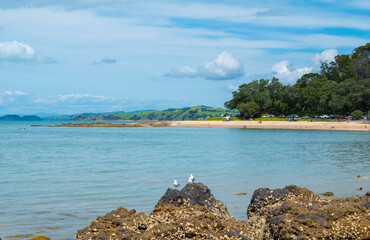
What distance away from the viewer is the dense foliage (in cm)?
10869

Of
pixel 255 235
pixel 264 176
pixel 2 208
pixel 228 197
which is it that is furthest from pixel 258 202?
pixel 264 176

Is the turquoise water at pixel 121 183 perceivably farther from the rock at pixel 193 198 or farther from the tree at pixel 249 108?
the tree at pixel 249 108

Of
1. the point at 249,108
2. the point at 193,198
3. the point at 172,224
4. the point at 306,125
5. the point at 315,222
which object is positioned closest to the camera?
the point at 315,222

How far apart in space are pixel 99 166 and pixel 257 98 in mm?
110882

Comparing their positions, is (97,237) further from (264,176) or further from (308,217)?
(264,176)

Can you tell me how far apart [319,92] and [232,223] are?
118m

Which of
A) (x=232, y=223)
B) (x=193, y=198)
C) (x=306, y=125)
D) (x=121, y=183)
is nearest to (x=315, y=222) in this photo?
(x=232, y=223)

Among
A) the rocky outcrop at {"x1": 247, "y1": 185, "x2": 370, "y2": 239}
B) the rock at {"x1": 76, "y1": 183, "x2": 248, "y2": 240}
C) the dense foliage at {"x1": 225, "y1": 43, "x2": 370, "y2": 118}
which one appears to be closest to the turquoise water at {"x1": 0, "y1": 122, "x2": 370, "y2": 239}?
the rock at {"x1": 76, "y1": 183, "x2": 248, "y2": 240}

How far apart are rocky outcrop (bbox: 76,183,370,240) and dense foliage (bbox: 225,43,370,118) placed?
10562 cm

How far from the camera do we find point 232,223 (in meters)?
8.53

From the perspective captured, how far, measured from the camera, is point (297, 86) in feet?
451

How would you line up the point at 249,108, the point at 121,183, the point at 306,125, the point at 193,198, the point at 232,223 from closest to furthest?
the point at 232,223
the point at 193,198
the point at 121,183
the point at 306,125
the point at 249,108

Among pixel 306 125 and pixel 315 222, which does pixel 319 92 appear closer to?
pixel 306 125

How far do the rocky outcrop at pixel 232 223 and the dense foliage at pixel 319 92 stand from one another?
347 ft
